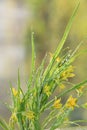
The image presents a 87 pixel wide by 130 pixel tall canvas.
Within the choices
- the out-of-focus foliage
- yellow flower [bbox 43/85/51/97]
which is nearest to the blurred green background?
the out-of-focus foliage

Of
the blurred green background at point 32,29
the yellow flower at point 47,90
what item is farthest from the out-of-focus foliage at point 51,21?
the yellow flower at point 47,90

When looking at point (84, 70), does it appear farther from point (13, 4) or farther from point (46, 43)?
point (13, 4)

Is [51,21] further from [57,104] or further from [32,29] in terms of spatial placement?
[57,104]

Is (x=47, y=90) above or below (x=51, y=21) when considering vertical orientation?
above

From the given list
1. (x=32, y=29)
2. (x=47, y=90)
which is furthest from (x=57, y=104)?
(x=32, y=29)

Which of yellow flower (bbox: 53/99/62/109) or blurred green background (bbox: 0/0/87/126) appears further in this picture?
blurred green background (bbox: 0/0/87/126)

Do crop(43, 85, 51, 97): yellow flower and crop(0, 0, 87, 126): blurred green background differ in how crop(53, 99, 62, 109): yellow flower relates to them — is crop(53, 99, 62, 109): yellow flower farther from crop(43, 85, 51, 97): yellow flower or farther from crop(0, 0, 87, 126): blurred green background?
crop(0, 0, 87, 126): blurred green background

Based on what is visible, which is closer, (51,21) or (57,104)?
(57,104)

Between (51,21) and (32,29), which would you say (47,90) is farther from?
(51,21)

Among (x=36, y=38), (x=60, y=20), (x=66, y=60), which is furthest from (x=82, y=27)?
(x=66, y=60)
